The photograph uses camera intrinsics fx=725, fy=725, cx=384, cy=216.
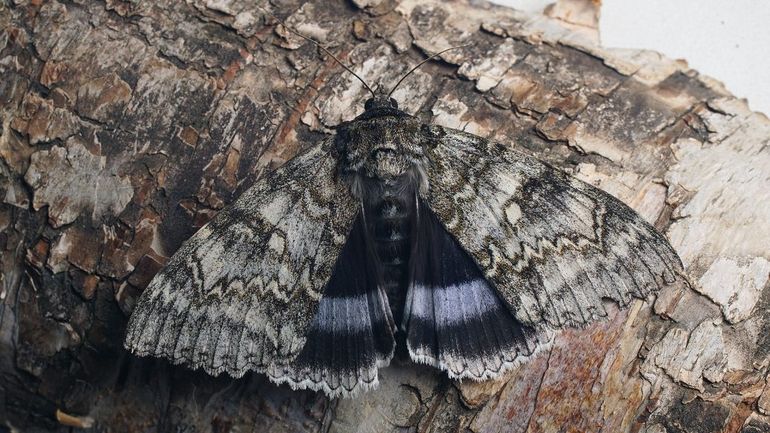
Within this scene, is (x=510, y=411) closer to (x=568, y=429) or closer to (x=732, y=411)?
(x=568, y=429)

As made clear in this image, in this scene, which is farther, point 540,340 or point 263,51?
point 263,51

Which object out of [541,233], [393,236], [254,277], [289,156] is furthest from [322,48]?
[541,233]

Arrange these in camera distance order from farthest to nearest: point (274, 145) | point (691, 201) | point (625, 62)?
point (625, 62), point (274, 145), point (691, 201)

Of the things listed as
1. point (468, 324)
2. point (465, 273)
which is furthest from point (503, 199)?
point (468, 324)

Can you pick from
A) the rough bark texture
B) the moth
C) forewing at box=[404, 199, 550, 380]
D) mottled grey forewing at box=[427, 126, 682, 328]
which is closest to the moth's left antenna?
the rough bark texture

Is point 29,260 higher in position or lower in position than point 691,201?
lower

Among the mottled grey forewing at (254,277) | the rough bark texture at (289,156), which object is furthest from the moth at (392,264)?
the rough bark texture at (289,156)

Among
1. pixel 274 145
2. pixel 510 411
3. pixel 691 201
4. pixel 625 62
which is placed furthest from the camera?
pixel 625 62
